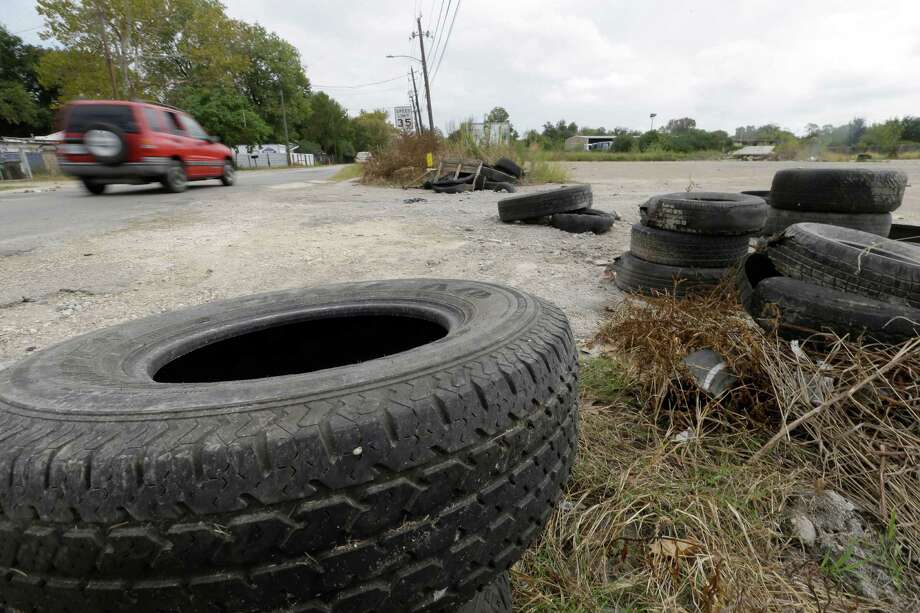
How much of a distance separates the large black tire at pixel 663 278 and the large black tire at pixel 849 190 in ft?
3.31

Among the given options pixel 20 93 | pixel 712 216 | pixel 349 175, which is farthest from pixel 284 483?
pixel 20 93

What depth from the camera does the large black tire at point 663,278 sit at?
10.8 feet

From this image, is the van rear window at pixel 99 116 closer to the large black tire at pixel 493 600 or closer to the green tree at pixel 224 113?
the large black tire at pixel 493 600

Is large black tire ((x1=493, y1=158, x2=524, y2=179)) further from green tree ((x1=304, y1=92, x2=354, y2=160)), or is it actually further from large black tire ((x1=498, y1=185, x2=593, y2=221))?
green tree ((x1=304, y1=92, x2=354, y2=160))

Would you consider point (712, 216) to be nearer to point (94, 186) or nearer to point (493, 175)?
point (493, 175)

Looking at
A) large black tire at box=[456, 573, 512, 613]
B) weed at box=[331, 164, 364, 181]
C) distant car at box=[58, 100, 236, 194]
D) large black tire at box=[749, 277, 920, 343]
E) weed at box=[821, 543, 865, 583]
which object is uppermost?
distant car at box=[58, 100, 236, 194]

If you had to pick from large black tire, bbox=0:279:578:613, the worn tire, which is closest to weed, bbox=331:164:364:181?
the worn tire

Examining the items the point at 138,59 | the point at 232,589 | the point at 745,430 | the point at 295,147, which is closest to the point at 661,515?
the point at 745,430

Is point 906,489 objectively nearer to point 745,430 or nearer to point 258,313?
point 745,430

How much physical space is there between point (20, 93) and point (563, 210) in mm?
47316

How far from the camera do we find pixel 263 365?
1.66m

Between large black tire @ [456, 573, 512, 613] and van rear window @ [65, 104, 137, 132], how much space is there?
1070 centimetres

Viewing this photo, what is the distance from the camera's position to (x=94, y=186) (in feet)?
31.7

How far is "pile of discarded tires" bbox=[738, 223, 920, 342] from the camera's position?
5.88 feet
